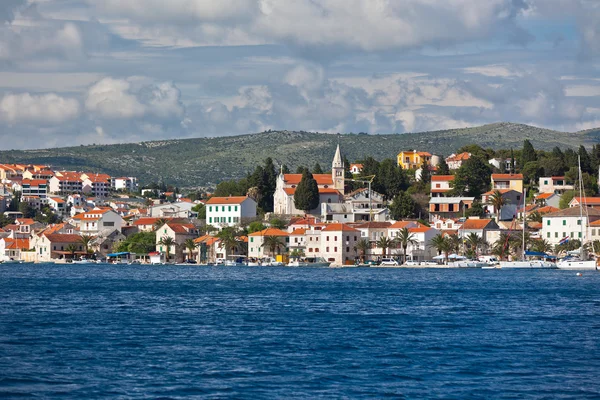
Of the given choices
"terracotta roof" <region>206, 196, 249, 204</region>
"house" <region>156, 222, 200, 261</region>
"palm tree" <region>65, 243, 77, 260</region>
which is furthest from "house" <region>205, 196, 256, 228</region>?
"palm tree" <region>65, 243, 77, 260</region>

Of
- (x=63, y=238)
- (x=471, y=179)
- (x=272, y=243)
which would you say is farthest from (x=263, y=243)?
(x=63, y=238)

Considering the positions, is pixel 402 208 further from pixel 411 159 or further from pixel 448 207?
pixel 411 159

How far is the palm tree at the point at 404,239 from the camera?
10691 centimetres

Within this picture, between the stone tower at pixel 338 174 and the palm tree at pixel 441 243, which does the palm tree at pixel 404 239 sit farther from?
the stone tower at pixel 338 174

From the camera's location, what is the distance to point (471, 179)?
414 ft

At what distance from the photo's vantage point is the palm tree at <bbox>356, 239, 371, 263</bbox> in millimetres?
110431

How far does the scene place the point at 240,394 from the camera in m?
25.7

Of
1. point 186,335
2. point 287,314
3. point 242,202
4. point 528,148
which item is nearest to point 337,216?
point 242,202

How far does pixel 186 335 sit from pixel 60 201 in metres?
147

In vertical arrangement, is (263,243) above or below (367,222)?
below

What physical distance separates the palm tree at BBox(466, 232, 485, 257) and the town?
21cm

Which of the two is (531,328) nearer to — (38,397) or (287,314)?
(287,314)

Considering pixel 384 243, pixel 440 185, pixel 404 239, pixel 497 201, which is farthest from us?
pixel 440 185

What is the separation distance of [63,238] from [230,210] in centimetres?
2265
